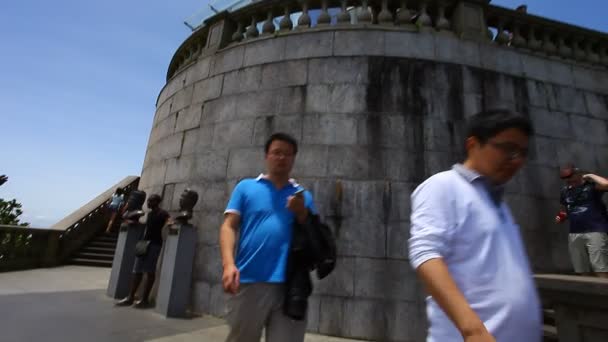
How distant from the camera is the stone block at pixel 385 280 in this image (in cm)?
429

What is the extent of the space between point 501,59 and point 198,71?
6155mm

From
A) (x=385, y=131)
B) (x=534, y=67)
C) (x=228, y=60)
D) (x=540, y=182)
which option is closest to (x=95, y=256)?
(x=228, y=60)

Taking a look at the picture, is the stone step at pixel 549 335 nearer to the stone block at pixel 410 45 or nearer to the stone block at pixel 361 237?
the stone block at pixel 361 237

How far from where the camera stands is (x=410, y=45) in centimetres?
540

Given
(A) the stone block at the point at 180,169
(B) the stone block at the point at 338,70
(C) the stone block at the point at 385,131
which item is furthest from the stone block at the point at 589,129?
(A) the stone block at the point at 180,169

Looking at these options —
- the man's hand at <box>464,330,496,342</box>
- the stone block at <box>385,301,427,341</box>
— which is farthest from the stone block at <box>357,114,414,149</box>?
the man's hand at <box>464,330,496,342</box>

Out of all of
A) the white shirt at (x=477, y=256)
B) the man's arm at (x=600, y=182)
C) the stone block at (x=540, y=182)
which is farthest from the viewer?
the stone block at (x=540, y=182)

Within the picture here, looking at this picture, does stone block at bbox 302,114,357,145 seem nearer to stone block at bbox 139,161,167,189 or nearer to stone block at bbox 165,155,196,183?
stone block at bbox 165,155,196,183

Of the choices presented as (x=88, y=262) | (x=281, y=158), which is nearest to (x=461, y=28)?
(x=281, y=158)

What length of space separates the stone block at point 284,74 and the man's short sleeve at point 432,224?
452cm

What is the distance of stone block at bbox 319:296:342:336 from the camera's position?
14.0 feet

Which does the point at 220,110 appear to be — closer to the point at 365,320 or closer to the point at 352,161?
the point at 352,161

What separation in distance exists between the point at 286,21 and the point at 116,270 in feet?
19.1

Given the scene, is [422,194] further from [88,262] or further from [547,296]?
[88,262]
